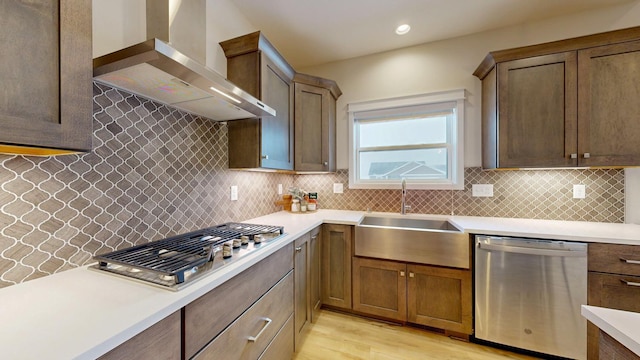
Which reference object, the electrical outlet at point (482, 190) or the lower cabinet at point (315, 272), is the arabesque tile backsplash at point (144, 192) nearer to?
the electrical outlet at point (482, 190)

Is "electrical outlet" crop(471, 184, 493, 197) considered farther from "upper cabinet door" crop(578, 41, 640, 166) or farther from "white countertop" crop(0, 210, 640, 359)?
"white countertop" crop(0, 210, 640, 359)

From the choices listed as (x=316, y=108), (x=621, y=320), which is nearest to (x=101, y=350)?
(x=621, y=320)

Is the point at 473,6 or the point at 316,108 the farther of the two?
the point at 316,108

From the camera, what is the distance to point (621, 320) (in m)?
0.62

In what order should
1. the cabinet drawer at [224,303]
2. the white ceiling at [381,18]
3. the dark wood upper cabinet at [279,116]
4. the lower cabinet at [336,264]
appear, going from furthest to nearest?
the lower cabinet at [336,264] < the white ceiling at [381,18] < the dark wood upper cabinet at [279,116] < the cabinet drawer at [224,303]

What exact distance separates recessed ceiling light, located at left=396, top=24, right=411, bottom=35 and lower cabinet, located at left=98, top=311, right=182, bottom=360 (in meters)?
2.67

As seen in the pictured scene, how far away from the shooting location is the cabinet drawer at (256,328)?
92 cm

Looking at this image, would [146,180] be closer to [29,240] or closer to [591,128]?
[29,240]

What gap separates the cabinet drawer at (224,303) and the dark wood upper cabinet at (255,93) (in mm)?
810

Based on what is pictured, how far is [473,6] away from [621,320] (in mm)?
2308

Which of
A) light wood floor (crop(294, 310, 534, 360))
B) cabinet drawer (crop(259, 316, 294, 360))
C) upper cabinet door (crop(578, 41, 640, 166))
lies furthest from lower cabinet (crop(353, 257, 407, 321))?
upper cabinet door (crop(578, 41, 640, 166))

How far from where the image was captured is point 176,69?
3.01 feet

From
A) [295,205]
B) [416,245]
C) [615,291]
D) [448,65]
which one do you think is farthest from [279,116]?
[615,291]

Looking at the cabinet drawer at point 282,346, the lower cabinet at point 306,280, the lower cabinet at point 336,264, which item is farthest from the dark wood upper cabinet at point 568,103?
the cabinet drawer at point 282,346
